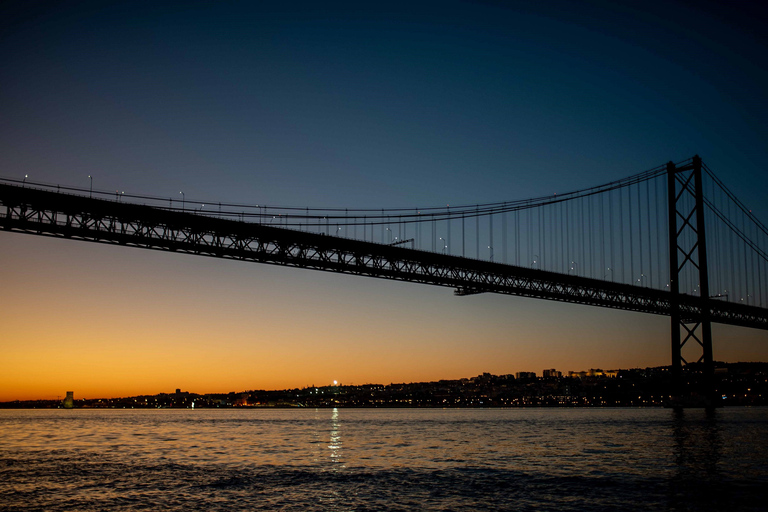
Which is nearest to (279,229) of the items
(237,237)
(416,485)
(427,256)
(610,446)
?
(237,237)

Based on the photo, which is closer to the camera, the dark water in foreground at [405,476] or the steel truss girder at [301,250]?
the dark water in foreground at [405,476]

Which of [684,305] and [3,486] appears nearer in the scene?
[3,486]

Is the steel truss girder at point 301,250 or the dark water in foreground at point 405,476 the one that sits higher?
the steel truss girder at point 301,250

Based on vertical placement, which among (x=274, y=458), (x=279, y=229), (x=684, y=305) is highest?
(x=279, y=229)

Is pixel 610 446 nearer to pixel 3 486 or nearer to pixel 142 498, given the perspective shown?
pixel 142 498

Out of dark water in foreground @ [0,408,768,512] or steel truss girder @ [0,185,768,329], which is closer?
dark water in foreground @ [0,408,768,512]

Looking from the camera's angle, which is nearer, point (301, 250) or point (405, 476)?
point (405, 476)

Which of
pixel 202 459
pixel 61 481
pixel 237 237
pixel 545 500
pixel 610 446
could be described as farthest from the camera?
pixel 237 237

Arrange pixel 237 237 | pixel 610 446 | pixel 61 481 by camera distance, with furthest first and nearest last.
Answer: pixel 237 237
pixel 610 446
pixel 61 481

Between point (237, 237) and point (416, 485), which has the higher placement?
point (237, 237)

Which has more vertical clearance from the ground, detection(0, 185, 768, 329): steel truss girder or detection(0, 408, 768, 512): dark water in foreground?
detection(0, 185, 768, 329): steel truss girder
